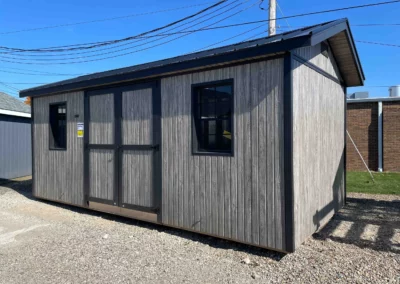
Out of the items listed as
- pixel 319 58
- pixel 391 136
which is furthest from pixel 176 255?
pixel 391 136

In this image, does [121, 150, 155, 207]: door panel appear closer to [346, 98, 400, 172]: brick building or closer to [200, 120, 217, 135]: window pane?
[200, 120, 217, 135]: window pane

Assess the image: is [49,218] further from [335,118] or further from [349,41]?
[349,41]

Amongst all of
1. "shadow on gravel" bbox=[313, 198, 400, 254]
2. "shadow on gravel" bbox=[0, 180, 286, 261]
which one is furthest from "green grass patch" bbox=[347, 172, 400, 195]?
"shadow on gravel" bbox=[0, 180, 286, 261]

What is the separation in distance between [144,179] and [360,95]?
13928 mm

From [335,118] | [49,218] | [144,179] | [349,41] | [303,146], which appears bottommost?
[49,218]

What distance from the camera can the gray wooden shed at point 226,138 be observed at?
13.6ft

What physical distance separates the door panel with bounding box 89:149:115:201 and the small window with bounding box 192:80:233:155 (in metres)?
2.11

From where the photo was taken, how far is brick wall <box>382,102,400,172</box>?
1230 centimetres

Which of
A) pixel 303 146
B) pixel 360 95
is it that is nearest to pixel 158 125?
pixel 303 146

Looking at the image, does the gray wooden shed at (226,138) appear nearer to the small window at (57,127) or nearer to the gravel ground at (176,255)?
the gravel ground at (176,255)

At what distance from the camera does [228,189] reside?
15.1 feet

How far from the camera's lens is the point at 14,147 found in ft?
42.1

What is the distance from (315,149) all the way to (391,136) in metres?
9.24

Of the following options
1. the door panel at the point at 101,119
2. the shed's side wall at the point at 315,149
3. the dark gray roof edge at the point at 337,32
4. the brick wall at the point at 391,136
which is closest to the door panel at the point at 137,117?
the door panel at the point at 101,119
